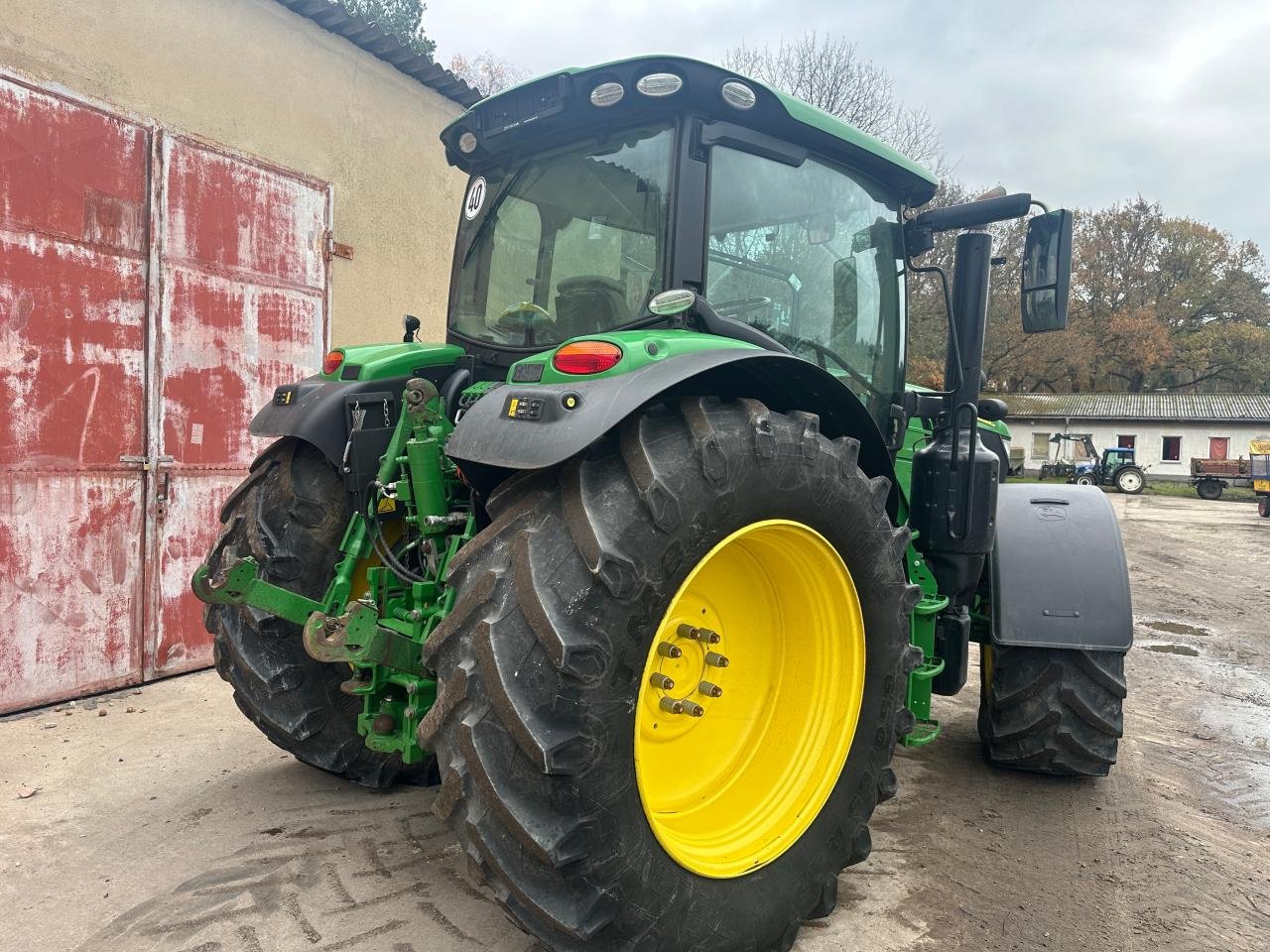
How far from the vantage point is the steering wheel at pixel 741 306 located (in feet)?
9.31

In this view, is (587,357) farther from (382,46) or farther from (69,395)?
(382,46)

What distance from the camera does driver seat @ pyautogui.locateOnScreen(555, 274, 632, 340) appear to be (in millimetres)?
2812

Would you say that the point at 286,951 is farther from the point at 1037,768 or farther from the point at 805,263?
the point at 1037,768

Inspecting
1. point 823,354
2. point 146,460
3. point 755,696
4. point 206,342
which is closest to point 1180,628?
point 823,354

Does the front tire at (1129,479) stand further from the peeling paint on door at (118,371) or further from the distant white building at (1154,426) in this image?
the peeling paint on door at (118,371)

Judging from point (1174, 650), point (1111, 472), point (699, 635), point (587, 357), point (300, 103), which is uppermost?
point (300, 103)

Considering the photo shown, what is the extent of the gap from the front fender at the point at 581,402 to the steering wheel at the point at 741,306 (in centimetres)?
37

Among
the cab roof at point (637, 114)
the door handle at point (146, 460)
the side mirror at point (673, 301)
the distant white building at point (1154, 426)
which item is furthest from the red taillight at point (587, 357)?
the distant white building at point (1154, 426)

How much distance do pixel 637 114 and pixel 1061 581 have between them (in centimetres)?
243

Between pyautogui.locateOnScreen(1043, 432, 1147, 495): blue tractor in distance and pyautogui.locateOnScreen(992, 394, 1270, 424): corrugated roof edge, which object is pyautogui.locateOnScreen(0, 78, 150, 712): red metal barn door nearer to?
pyautogui.locateOnScreen(1043, 432, 1147, 495): blue tractor in distance

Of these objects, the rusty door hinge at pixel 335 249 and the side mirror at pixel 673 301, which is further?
the rusty door hinge at pixel 335 249

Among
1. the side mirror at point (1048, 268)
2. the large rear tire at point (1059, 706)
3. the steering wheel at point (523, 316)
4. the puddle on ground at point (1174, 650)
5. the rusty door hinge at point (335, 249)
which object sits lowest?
the puddle on ground at point (1174, 650)

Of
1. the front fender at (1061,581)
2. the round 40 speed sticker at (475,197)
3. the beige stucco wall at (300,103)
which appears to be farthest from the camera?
the beige stucco wall at (300,103)

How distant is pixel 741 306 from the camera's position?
290cm
